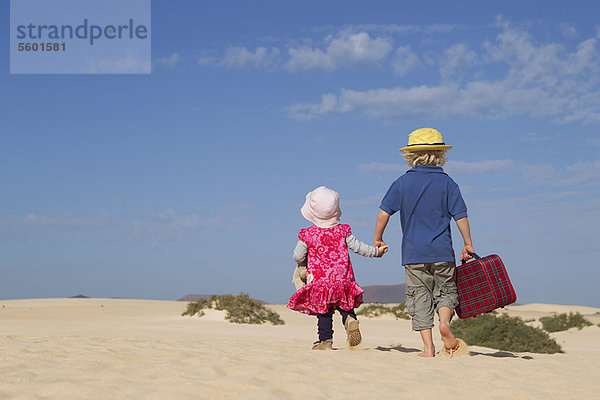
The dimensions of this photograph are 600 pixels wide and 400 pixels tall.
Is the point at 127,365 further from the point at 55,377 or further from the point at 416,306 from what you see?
the point at 416,306

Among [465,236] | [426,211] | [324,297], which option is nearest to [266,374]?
[324,297]

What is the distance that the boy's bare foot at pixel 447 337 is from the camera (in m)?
7.03

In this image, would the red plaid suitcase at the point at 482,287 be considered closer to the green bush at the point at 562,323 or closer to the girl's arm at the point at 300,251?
the girl's arm at the point at 300,251

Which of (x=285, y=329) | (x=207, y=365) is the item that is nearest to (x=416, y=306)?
(x=207, y=365)

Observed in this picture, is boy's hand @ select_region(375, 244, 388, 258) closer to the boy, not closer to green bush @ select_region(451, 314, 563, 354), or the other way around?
the boy

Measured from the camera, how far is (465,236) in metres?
7.38

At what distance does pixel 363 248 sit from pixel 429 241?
0.77 m

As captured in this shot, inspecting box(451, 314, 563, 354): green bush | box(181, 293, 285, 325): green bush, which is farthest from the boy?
box(181, 293, 285, 325): green bush

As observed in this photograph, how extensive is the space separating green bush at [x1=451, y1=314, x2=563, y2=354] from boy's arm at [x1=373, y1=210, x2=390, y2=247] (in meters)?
6.53

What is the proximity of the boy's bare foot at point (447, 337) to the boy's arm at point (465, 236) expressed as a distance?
0.82 m

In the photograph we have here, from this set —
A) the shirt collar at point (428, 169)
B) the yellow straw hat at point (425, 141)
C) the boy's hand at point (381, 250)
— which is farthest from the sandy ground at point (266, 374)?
the yellow straw hat at point (425, 141)

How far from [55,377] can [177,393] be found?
1271 millimetres

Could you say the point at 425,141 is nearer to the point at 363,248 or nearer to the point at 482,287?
the point at 363,248

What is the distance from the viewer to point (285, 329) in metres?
15.5
